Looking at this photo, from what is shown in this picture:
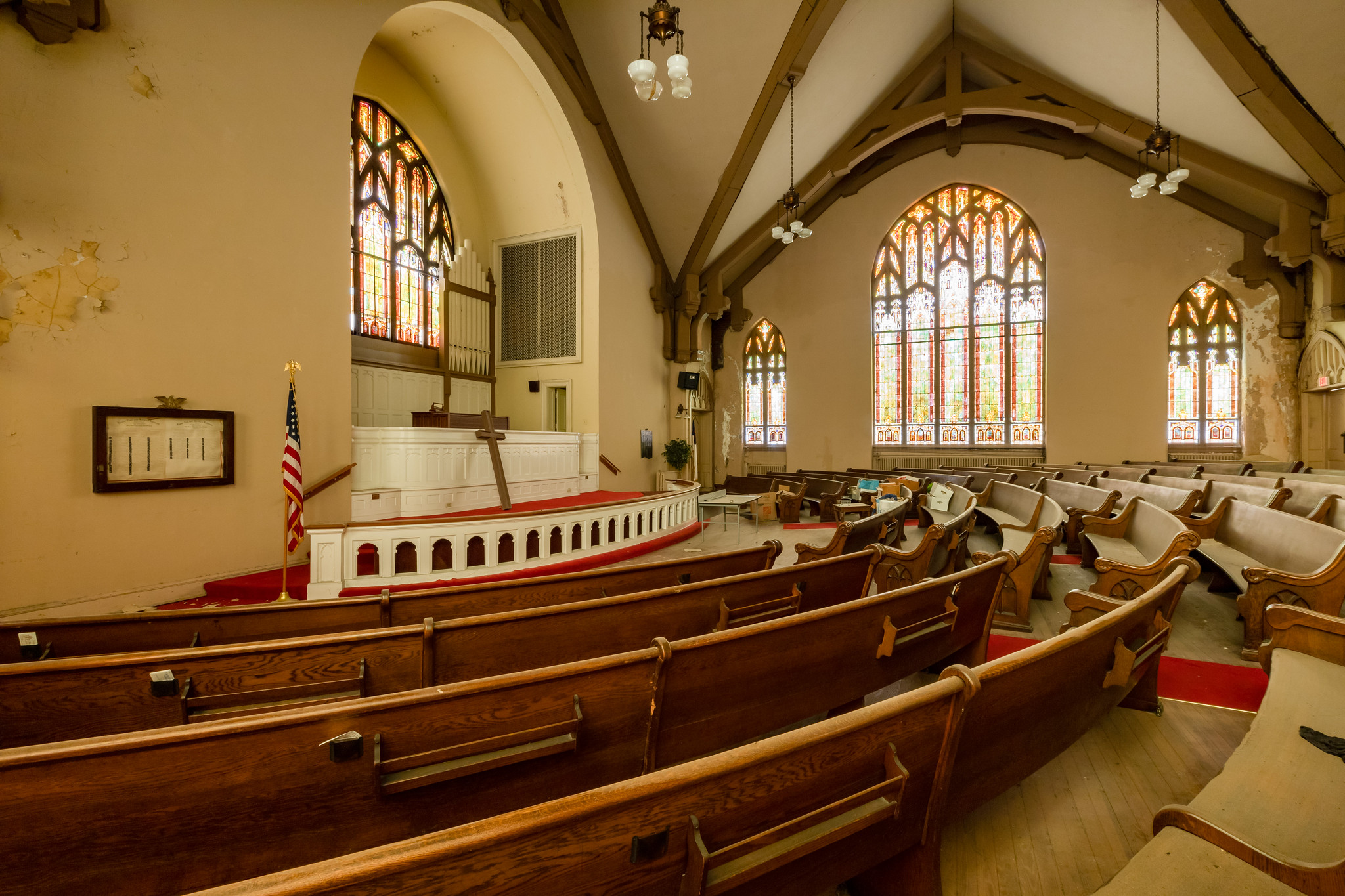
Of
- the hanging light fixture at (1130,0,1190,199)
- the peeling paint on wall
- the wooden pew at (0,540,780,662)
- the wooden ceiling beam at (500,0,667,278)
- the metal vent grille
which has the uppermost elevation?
the wooden ceiling beam at (500,0,667,278)

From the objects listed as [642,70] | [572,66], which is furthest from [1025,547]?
[572,66]

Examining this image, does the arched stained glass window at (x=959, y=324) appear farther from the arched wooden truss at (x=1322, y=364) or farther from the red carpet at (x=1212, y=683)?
the red carpet at (x=1212, y=683)

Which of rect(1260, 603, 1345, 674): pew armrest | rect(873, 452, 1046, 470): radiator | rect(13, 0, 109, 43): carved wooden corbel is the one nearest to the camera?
rect(1260, 603, 1345, 674): pew armrest

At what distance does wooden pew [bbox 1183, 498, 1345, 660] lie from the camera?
2592 mm

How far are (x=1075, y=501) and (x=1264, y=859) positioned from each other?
548 cm

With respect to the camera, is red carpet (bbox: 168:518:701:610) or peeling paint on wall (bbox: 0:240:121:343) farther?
red carpet (bbox: 168:518:701:610)

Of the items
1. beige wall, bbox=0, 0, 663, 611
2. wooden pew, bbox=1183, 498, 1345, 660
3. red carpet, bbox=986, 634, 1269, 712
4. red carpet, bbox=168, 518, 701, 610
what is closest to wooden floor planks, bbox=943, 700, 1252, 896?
red carpet, bbox=986, 634, 1269, 712

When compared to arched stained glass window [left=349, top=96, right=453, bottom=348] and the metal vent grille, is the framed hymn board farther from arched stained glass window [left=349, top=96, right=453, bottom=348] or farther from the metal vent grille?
the metal vent grille

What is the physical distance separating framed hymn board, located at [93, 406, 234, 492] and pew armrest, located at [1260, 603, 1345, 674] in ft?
20.8

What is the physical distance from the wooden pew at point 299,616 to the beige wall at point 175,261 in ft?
9.22

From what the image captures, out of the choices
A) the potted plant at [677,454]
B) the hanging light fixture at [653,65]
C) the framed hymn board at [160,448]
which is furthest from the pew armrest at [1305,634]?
the potted plant at [677,454]

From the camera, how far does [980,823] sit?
5.41ft

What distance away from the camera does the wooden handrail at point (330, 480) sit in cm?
543

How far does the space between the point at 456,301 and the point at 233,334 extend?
16.8 feet
